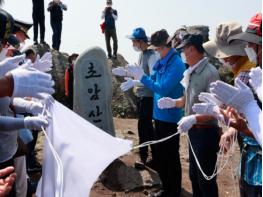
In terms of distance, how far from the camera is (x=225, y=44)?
2.95 metres

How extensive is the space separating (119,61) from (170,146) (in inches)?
286

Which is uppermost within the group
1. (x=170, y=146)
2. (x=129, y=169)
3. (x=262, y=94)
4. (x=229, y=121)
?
(x=262, y=94)

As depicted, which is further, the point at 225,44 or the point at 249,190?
the point at 225,44

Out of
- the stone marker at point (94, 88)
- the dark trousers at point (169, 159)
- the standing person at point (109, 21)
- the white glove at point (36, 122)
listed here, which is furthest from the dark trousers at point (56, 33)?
the white glove at point (36, 122)

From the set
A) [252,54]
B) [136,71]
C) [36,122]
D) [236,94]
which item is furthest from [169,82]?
[236,94]

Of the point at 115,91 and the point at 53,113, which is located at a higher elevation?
the point at 53,113

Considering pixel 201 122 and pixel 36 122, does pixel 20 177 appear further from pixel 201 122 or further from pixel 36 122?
pixel 201 122

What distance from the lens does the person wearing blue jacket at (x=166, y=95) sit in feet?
13.0

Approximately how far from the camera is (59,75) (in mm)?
9977

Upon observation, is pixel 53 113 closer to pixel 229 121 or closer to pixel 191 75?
pixel 229 121

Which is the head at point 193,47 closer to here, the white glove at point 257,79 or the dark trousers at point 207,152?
the dark trousers at point 207,152

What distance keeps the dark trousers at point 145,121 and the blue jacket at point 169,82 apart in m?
1.14

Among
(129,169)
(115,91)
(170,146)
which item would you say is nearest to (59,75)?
(115,91)

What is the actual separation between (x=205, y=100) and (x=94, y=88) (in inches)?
131
